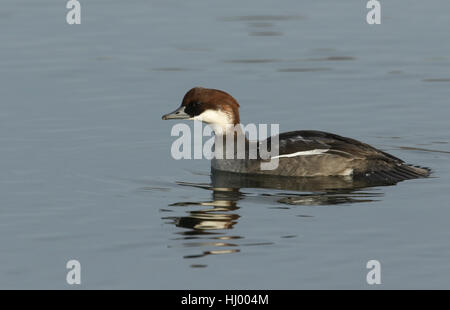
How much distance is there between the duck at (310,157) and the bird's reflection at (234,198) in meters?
0.14

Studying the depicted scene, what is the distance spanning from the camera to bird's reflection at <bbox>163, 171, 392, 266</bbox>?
12.2 meters

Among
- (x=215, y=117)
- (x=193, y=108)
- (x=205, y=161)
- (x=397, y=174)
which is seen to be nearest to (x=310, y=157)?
(x=397, y=174)

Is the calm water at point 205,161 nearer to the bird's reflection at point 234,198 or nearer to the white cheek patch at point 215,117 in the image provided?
the bird's reflection at point 234,198

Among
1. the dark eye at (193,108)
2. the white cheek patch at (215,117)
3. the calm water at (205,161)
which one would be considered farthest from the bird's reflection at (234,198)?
the dark eye at (193,108)

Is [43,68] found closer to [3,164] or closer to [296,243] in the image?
[3,164]

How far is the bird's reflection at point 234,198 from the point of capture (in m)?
12.2

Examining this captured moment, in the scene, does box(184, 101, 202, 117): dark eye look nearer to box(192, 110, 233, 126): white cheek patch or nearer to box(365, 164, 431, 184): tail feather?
box(192, 110, 233, 126): white cheek patch

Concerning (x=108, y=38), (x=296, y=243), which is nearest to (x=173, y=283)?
(x=296, y=243)

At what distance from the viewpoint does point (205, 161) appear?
661 inches

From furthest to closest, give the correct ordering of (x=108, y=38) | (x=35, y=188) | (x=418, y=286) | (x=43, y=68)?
(x=108, y=38), (x=43, y=68), (x=35, y=188), (x=418, y=286)

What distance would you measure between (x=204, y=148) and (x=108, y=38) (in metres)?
6.27

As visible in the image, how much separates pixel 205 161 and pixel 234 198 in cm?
252

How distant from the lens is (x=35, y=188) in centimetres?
1460

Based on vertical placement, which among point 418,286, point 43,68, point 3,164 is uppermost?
point 43,68
